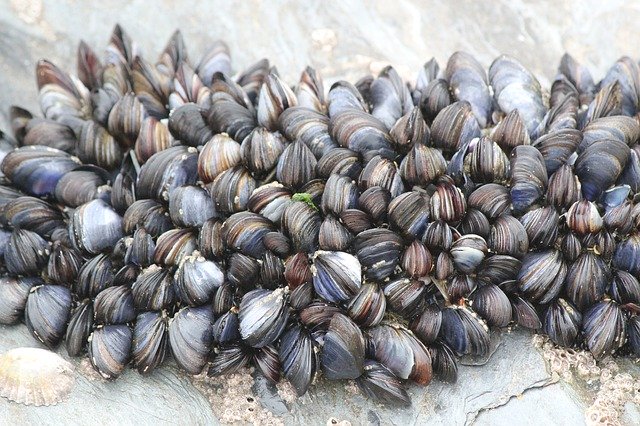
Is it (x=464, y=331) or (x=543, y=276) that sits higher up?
(x=543, y=276)

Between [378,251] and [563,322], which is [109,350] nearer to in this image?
[378,251]

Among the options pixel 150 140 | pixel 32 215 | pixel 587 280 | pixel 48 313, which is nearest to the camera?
pixel 587 280

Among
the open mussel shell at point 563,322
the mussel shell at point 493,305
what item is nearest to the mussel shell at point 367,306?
the mussel shell at point 493,305

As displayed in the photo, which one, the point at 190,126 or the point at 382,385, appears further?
the point at 190,126

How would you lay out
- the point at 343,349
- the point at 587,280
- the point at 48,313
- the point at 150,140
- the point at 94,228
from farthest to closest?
1. the point at 150,140
2. the point at 94,228
3. the point at 48,313
4. the point at 587,280
5. the point at 343,349

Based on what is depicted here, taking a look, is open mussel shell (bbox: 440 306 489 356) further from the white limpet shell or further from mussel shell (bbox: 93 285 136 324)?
Result: the white limpet shell

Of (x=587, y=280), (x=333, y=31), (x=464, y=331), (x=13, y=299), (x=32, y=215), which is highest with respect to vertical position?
(x=333, y=31)

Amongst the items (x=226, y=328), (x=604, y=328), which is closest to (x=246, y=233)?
(x=226, y=328)
